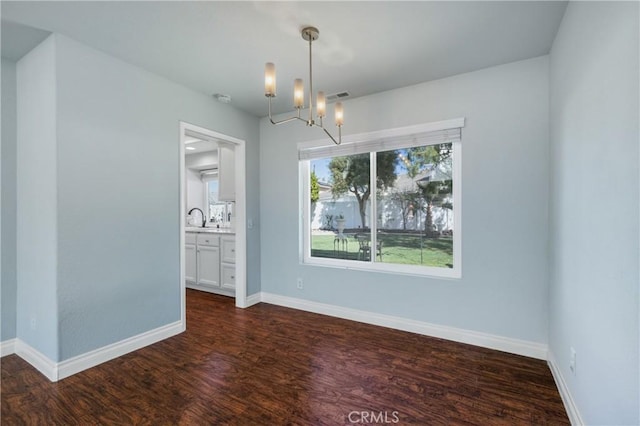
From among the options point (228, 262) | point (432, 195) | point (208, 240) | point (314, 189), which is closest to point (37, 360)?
point (228, 262)

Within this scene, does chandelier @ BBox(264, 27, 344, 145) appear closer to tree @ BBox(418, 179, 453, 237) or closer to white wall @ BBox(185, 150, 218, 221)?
tree @ BBox(418, 179, 453, 237)

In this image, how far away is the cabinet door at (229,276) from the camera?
14.7 feet

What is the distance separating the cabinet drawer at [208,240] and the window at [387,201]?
149 centimetres

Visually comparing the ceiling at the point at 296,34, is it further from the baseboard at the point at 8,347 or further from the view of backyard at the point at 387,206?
the baseboard at the point at 8,347

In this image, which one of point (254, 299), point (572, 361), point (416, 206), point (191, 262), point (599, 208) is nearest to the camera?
point (599, 208)

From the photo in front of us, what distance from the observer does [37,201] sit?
2496 mm

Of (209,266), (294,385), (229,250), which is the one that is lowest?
(294,385)

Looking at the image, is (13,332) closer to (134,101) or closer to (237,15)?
(134,101)

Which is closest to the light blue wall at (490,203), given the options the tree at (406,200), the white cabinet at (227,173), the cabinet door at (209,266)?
the tree at (406,200)

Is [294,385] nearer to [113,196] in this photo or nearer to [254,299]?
[254,299]

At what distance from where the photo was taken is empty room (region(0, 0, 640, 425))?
1.73 meters

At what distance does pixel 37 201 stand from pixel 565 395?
419 centimetres

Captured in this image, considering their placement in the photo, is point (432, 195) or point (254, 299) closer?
point (432, 195)

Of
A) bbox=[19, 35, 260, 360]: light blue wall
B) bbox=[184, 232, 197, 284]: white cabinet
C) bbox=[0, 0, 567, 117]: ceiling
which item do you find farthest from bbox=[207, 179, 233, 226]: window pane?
bbox=[0, 0, 567, 117]: ceiling
